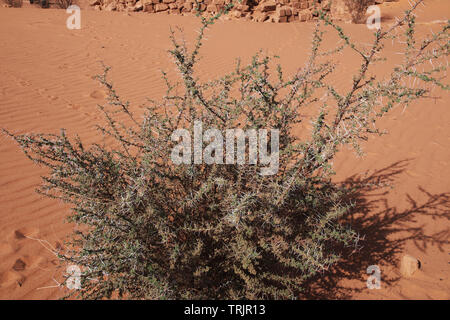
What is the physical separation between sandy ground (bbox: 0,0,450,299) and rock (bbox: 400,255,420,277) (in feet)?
0.14

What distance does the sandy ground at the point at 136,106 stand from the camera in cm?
264

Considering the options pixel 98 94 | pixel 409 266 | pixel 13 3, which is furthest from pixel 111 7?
pixel 409 266

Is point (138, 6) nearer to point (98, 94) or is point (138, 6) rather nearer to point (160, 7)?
point (160, 7)

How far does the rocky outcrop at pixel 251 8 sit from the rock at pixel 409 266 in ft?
41.1

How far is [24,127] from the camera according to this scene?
4.50 meters

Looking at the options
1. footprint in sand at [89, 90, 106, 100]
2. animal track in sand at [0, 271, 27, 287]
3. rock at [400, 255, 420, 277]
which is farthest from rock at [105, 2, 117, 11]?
rock at [400, 255, 420, 277]

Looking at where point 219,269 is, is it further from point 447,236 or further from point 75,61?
point 75,61

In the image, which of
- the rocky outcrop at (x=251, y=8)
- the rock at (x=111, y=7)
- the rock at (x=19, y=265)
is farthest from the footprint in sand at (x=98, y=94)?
the rock at (x=111, y=7)

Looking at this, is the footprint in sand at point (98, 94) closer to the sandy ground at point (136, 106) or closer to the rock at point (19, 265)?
the sandy ground at point (136, 106)

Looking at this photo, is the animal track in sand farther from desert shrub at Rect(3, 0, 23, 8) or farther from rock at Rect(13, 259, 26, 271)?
desert shrub at Rect(3, 0, 23, 8)

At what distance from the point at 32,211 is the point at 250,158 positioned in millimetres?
2535

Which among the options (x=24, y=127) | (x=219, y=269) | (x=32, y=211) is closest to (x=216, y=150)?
(x=219, y=269)

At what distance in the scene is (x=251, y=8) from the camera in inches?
549

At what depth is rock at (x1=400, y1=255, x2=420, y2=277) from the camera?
2666 millimetres
